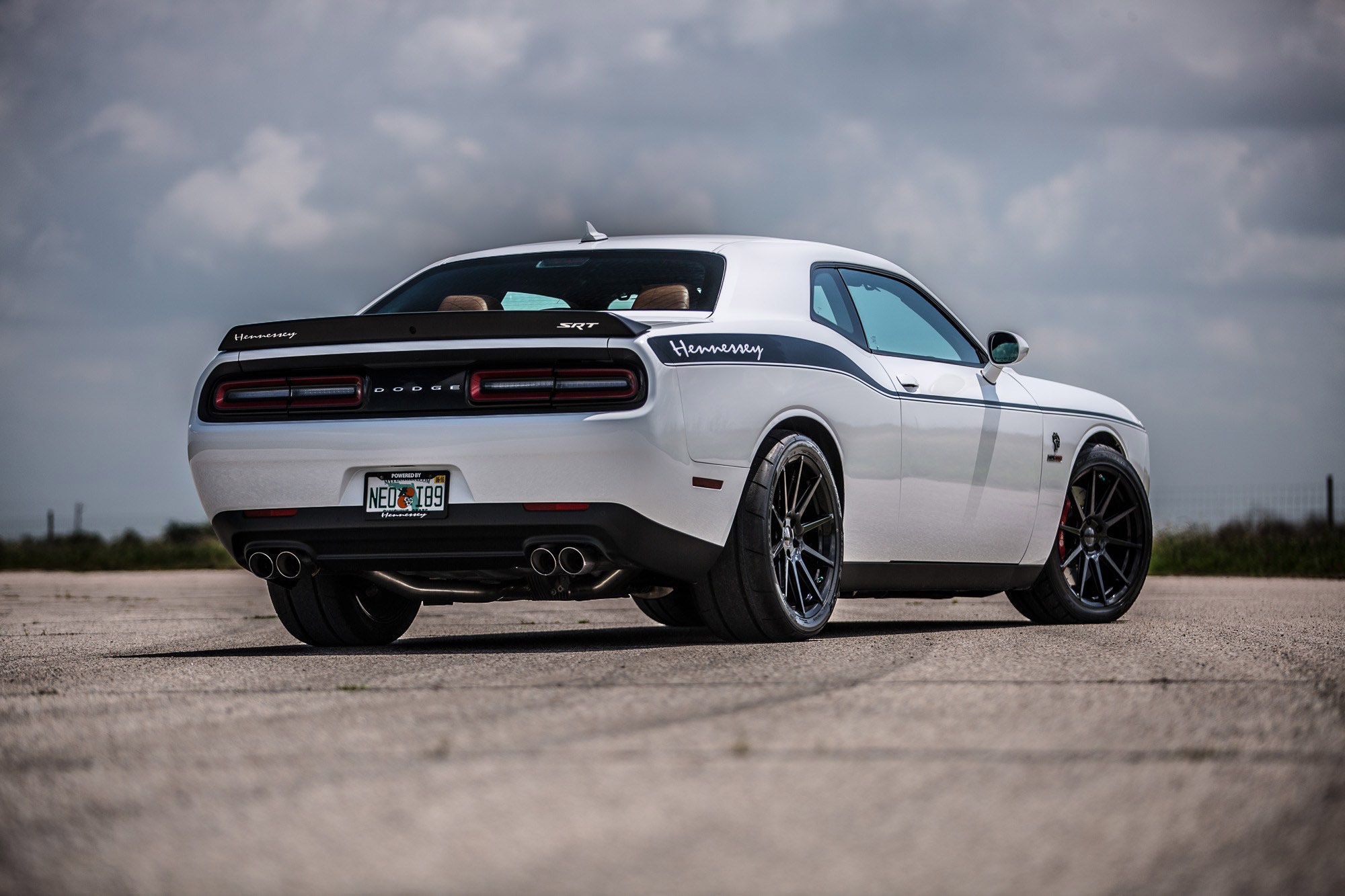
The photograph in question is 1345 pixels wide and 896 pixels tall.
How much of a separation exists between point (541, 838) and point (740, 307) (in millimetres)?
3882

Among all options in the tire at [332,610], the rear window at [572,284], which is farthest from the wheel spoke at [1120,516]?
the tire at [332,610]

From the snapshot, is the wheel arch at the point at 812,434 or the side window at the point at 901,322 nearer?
the wheel arch at the point at 812,434

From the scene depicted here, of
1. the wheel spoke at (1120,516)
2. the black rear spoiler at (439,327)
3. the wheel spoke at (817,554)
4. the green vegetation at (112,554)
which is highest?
the black rear spoiler at (439,327)

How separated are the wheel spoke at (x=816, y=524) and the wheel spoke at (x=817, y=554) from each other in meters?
0.06

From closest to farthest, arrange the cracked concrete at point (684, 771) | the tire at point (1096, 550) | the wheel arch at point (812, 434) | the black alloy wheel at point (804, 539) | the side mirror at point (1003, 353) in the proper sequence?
1. the cracked concrete at point (684, 771)
2. the wheel arch at point (812, 434)
3. the black alloy wheel at point (804, 539)
4. the side mirror at point (1003, 353)
5. the tire at point (1096, 550)

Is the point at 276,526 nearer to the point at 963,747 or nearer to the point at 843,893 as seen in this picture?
the point at 963,747

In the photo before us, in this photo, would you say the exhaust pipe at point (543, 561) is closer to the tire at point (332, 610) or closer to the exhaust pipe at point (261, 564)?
the exhaust pipe at point (261, 564)

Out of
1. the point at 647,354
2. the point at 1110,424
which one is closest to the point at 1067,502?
the point at 1110,424

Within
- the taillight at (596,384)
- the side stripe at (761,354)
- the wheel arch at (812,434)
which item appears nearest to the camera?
the taillight at (596,384)

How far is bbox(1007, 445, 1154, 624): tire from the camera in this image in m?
8.65

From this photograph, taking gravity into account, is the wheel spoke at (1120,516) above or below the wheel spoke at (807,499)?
below

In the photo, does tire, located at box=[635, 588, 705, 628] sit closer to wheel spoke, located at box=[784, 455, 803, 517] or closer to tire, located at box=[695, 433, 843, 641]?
tire, located at box=[695, 433, 843, 641]

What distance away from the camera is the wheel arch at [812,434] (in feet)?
21.2

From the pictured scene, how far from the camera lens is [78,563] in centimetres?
2681
